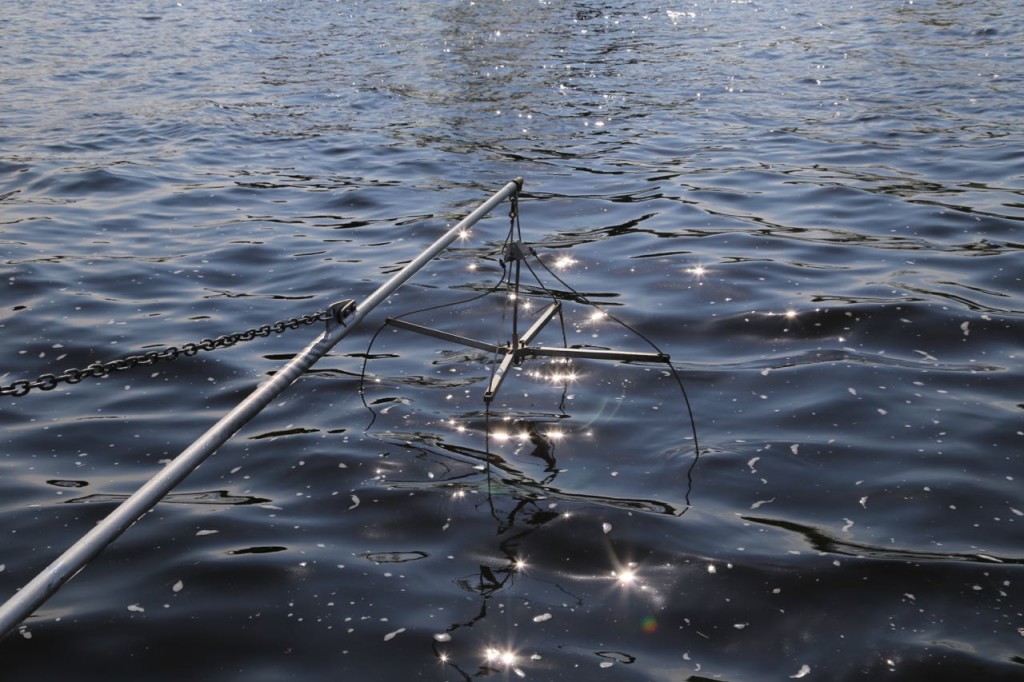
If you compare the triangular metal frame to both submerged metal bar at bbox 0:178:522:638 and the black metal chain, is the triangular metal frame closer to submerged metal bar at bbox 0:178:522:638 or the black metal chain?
the black metal chain

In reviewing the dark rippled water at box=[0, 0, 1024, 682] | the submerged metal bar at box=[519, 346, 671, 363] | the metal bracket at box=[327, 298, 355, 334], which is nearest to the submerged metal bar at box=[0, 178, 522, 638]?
the metal bracket at box=[327, 298, 355, 334]

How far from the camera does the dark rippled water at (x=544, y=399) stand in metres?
5.39

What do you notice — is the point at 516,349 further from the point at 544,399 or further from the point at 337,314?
the point at 337,314

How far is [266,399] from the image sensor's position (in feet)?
14.4

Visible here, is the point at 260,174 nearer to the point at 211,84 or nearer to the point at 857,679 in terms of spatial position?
the point at 211,84

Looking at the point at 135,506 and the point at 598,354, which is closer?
the point at 135,506

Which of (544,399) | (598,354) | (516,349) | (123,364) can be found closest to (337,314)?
(123,364)

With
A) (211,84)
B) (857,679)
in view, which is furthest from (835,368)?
(211,84)

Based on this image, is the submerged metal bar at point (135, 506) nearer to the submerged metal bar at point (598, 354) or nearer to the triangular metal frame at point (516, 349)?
the triangular metal frame at point (516, 349)

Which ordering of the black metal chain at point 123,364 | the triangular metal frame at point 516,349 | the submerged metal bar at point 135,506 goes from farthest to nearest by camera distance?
the triangular metal frame at point 516,349
the black metal chain at point 123,364
the submerged metal bar at point 135,506

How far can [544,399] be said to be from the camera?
322 inches

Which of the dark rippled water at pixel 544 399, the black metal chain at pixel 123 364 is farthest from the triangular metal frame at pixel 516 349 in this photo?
the black metal chain at pixel 123 364

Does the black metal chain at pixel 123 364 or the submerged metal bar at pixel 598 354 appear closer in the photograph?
the black metal chain at pixel 123 364

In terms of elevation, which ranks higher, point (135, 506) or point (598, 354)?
point (135, 506)
